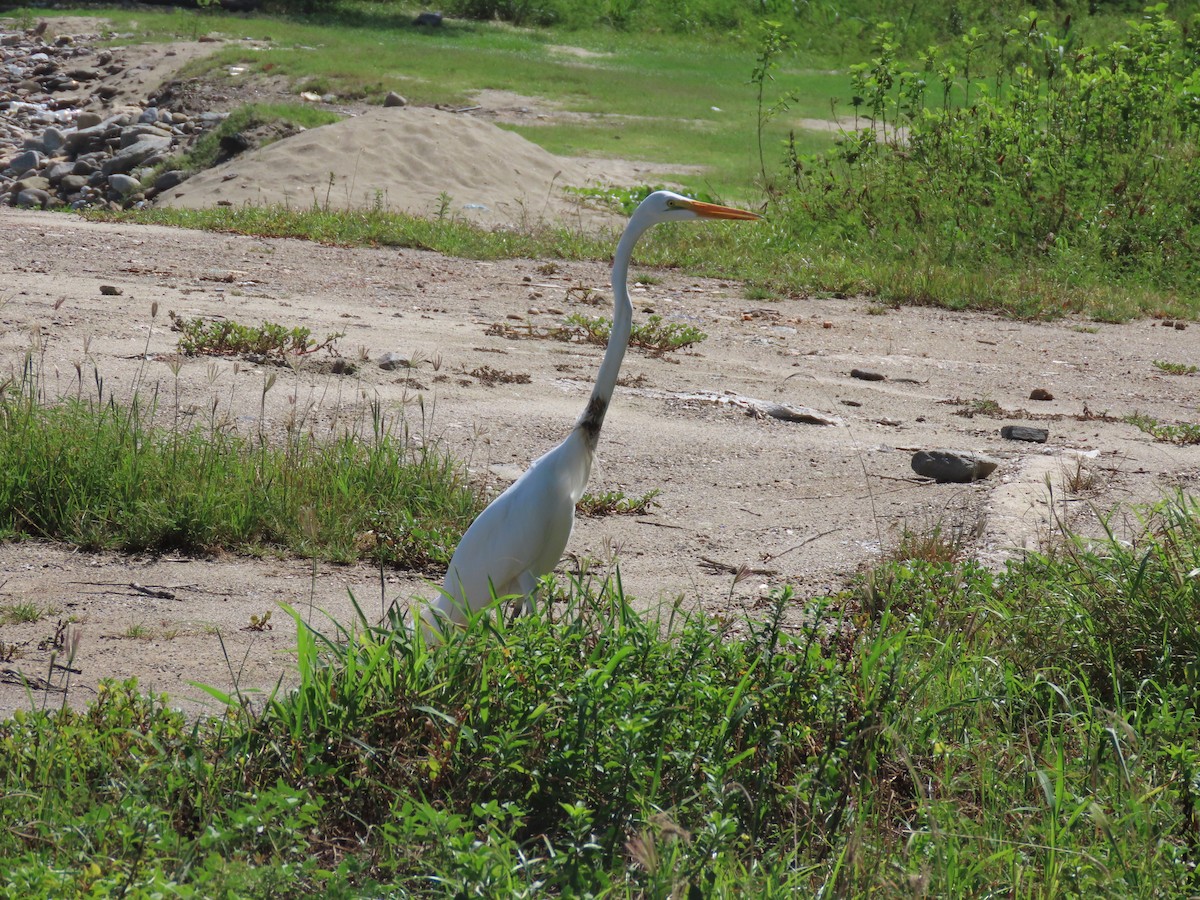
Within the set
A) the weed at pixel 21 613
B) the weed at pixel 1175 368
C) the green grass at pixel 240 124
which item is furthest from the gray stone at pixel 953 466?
the green grass at pixel 240 124

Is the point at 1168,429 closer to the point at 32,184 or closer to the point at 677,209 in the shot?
the point at 677,209

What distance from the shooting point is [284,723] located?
9.80ft

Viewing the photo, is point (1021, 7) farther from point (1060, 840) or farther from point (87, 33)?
point (1060, 840)

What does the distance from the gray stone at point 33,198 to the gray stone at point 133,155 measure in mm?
1114

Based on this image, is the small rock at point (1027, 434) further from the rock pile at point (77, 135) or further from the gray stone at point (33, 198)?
the gray stone at point (33, 198)

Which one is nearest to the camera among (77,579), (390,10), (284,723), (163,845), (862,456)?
(163,845)

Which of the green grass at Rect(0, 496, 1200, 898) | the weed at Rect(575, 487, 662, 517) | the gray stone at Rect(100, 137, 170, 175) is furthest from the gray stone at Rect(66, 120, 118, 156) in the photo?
the green grass at Rect(0, 496, 1200, 898)

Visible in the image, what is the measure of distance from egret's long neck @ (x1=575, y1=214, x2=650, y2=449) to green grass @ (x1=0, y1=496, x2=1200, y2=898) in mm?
895

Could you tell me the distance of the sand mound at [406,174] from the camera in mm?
13422

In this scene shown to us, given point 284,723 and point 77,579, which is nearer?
point 284,723

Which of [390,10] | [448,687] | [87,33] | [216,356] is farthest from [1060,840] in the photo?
[390,10]

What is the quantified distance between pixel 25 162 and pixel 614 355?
15883 millimetres

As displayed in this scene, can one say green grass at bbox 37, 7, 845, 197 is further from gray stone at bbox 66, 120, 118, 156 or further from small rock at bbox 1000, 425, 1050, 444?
small rock at bbox 1000, 425, 1050, 444

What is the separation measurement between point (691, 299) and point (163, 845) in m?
8.08
